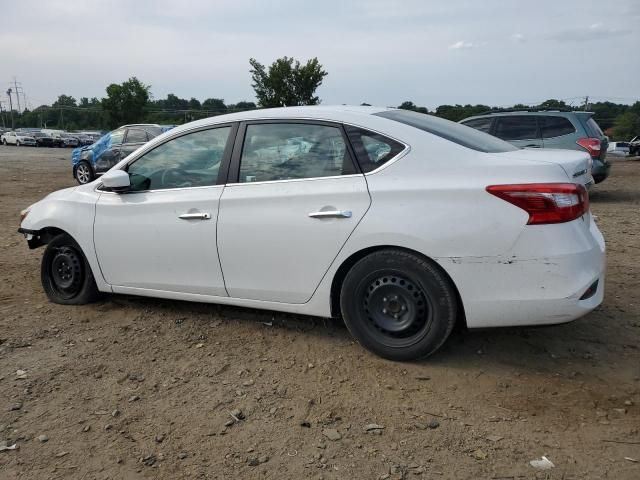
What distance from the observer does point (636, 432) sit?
2.71 m

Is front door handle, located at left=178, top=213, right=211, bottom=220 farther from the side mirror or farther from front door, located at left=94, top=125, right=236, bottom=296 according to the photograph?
the side mirror

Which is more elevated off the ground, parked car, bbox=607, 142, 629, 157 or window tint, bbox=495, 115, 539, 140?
window tint, bbox=495, 115, 539, 140

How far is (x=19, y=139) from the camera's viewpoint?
44.8 meters

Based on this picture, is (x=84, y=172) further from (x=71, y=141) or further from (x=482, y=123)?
(x=71, y=141)

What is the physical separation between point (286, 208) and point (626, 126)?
43.0 m

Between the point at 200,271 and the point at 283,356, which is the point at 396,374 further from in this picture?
the point at 200,271

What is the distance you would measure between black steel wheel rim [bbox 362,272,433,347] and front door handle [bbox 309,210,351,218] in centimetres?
42

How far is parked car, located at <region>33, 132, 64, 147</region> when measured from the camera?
43.8m

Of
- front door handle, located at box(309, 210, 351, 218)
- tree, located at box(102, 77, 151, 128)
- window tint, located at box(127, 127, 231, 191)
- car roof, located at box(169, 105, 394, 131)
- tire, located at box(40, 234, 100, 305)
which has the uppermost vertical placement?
tree, located at box(102, 77, 151, 128)

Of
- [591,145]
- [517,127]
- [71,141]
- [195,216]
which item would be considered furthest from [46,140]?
[195,216]

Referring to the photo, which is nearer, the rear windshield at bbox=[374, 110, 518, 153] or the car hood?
the car hood

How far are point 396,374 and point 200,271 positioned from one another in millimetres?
1582

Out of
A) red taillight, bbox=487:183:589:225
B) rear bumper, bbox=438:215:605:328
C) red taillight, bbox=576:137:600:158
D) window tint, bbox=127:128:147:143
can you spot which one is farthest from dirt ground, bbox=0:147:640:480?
window tint, bbox=127:128:147:143

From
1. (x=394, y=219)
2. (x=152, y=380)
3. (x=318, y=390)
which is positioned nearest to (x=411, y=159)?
(x=394, y=219)
